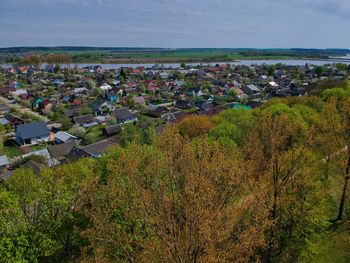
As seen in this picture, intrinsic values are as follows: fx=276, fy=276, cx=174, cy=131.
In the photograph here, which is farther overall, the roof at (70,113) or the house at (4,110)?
the house at (4,110)

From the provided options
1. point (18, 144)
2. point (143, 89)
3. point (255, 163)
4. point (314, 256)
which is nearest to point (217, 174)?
point (255, 163)

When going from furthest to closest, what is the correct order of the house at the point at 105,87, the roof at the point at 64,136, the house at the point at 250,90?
the house at the point at 105,87, the house at the point at 250,90, the roof at the point at 64,136

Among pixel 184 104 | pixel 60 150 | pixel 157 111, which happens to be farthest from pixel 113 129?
pixel 184 104

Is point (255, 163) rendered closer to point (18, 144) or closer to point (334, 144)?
point (334, 144)

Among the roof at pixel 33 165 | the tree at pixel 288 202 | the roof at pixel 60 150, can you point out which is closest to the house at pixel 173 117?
the roof at pixel 60 150

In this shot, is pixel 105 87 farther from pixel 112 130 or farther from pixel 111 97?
pixel 112 130

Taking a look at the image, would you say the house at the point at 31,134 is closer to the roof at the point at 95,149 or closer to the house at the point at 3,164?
the house at the point at 3,164

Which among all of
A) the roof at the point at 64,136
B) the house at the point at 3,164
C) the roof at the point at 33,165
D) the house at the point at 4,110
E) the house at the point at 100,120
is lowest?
the house at the point at 3,164
